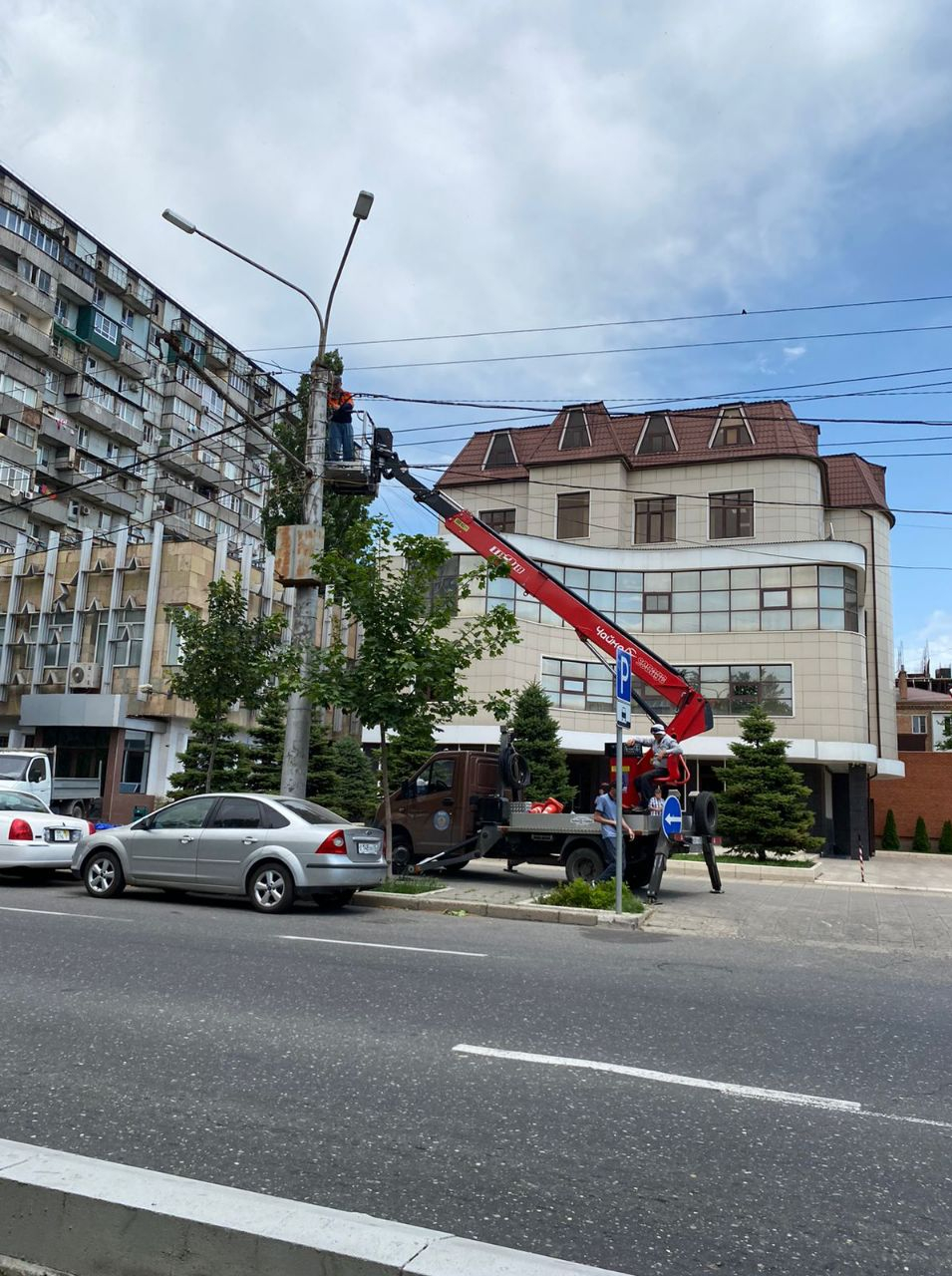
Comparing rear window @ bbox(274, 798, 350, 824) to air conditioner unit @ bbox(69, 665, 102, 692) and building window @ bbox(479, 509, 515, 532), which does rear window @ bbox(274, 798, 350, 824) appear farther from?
building window @ bbox(479, 509, 515, 532)

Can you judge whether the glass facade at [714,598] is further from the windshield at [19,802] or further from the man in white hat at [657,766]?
the windshield at [19,802]

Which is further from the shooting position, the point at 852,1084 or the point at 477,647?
the point at 477,647

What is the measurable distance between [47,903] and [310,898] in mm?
3444

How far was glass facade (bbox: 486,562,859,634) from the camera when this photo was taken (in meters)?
34.7

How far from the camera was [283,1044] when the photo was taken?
Result: 593 cm

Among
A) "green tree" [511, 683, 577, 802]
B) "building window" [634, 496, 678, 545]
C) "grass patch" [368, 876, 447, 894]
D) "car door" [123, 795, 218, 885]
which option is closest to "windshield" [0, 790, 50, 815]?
"car door" [123, 795, 218, 885]

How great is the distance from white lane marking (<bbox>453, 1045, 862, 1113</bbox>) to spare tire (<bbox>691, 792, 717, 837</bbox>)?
10985 mm

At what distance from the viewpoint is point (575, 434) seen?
135 feet

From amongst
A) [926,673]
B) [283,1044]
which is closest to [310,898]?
[283,1044]

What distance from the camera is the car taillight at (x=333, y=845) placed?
1225 cm

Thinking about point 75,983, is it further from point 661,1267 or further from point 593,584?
point 593,584

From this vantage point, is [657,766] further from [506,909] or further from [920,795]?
[920,795]

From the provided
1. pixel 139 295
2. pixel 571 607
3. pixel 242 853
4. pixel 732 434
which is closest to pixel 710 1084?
pixel 242 853

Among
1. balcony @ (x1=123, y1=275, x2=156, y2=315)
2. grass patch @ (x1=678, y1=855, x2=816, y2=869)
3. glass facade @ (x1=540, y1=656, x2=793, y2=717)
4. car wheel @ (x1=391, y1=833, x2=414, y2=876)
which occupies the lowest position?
grass patch @ (x1=678, y1=855, x2=816, y2=869)
